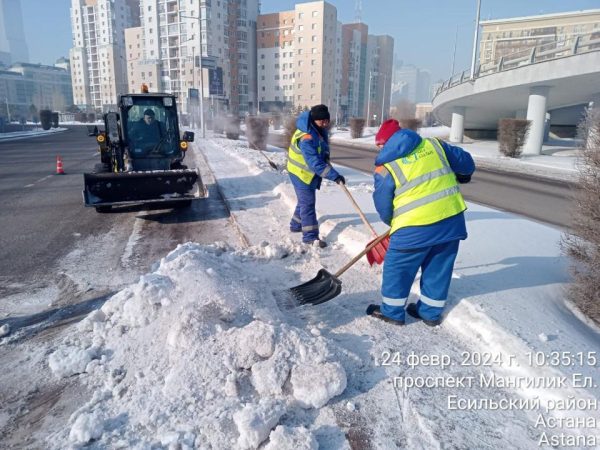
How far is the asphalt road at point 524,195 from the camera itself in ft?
30.1

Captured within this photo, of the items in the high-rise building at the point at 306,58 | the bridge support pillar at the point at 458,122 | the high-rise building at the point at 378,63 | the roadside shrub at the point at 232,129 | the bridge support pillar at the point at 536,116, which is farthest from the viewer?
the high-rise building at the point at 378,63

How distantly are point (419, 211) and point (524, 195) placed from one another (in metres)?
9.84

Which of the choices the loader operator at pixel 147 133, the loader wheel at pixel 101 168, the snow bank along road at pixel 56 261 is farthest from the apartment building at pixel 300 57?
the snow bank along road at pixel 56 261

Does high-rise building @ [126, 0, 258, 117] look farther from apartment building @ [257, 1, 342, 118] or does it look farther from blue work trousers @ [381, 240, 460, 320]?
blue work trousers @ [381, 240, 460, 320]

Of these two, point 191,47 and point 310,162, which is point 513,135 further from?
point 191,47

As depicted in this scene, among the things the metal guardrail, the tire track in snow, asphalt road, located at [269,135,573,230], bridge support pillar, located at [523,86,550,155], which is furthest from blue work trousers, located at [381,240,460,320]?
bridge support pillar, located at [523,86,550,155]

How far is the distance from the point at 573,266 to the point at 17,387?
183 inches

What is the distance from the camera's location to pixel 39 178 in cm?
1280

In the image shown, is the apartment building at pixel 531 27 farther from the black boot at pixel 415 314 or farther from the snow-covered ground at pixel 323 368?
the snow-covered ground at pixel 323 368

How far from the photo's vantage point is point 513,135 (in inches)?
807

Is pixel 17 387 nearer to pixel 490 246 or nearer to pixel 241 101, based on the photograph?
pixel 490 246

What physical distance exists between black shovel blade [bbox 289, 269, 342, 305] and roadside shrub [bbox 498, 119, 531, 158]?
1953cm

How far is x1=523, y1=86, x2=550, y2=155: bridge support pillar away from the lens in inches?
814

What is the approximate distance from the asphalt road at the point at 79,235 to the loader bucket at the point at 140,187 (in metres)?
0.43
